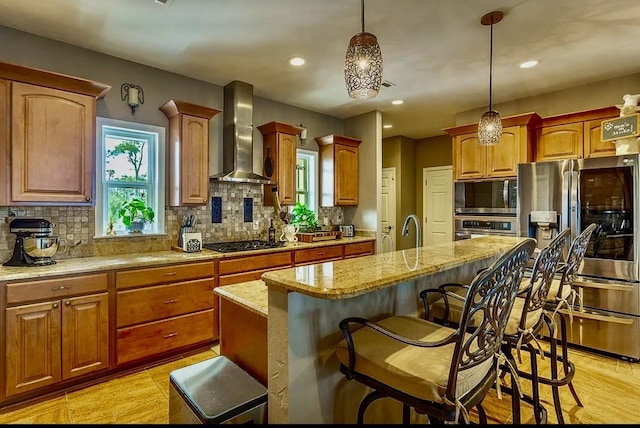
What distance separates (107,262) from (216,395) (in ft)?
5.93

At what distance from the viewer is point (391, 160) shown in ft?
22.2

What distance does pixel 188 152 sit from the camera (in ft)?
11.0

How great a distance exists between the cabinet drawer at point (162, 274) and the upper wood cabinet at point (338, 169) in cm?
223

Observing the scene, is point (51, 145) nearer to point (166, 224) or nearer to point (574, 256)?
point (166, 224)

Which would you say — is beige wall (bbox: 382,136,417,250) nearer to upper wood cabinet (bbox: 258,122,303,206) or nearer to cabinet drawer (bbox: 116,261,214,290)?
upper wood cabinet (bbox: 258,122,303,206)

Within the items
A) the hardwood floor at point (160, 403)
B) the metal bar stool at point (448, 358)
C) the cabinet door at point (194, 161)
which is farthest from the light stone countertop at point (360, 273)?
the cabinet door at point (194, 161)

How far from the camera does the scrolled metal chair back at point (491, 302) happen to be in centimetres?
103

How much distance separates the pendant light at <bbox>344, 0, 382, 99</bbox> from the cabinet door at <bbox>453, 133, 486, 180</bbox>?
9.32 feet

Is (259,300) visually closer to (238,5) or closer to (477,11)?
(238,5)

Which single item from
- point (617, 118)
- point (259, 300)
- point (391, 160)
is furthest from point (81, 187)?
point (391, 160)

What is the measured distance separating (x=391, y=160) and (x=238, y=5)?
4885 mm

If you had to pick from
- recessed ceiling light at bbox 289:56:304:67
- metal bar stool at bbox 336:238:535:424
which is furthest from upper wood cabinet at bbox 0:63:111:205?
metal bar stool at bbox 336:238:535:424

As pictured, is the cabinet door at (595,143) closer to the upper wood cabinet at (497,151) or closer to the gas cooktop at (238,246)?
the upper wood cabinet at (497,151)


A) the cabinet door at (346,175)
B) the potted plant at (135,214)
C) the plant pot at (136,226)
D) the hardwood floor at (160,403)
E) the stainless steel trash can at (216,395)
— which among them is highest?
the cabinet door at (346,175)
